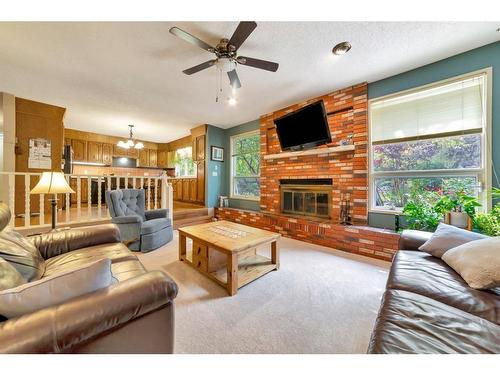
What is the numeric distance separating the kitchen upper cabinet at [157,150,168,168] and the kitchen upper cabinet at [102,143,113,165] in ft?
4.97

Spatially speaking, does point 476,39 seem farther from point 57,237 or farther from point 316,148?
point 57,237

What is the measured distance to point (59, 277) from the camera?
80cm

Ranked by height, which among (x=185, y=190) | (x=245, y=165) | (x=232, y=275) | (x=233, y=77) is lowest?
(x=232, y=275)

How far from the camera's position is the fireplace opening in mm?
3523

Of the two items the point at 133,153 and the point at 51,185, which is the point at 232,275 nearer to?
the point at 51,185

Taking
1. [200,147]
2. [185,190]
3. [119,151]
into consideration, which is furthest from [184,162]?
[119,151]

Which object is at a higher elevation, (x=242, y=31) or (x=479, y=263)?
(x=242, y=31)

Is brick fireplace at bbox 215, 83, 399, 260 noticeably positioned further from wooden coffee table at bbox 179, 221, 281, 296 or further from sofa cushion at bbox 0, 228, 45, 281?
sofa cushion at bbox 0, 228, 45, 281

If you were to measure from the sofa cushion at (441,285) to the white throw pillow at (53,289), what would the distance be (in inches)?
63.2

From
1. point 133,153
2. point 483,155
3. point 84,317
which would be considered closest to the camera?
point 84,317

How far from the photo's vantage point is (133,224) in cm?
281

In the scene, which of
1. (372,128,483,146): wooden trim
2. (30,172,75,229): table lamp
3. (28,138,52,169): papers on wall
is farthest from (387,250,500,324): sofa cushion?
(28,138,52,169): papers on wall

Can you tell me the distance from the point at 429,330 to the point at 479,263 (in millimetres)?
700
